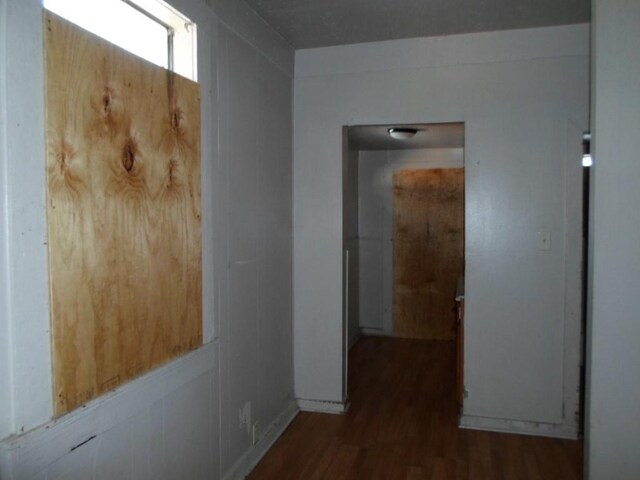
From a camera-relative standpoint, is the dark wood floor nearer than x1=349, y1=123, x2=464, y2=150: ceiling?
Yes

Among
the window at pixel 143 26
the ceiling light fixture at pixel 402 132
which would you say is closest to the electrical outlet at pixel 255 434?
the window at pixel 143 26

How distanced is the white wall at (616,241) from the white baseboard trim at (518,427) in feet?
4.67

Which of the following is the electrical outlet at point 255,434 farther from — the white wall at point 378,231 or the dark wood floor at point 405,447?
the white wall at point 378,231

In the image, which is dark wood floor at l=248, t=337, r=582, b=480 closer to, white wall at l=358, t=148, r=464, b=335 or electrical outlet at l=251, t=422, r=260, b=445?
electrical outlet at l=251, t=422, r=260, b=445

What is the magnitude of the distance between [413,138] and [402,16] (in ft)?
6.85

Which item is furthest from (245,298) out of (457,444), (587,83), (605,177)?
(587,83)

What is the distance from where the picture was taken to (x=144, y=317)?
1780mm

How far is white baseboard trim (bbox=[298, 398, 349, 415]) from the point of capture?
11.2 feet

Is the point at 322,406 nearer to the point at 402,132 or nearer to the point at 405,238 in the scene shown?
the point at 402,132

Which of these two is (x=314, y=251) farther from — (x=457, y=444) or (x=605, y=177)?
(x=605, y=177)

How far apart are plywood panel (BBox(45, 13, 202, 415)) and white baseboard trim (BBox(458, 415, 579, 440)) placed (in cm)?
202

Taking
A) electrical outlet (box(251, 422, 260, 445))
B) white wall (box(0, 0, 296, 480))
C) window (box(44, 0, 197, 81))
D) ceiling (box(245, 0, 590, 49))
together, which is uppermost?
ceiling (box(245, 0, 590, 49))

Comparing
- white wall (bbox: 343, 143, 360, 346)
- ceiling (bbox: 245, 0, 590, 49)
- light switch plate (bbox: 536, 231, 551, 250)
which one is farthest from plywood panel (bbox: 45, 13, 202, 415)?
white wall (bbox: 343, 143, 360, 346)

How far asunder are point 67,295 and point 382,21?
7.78 feet
